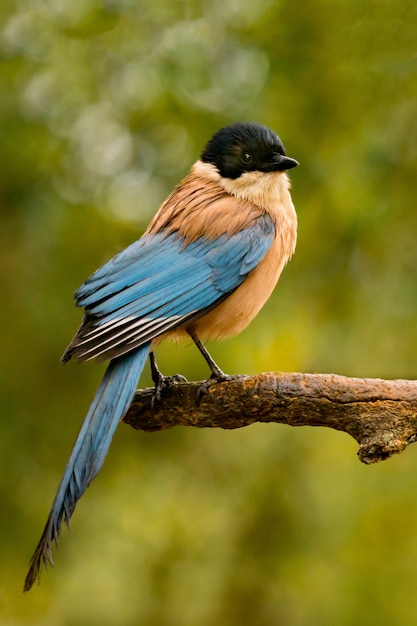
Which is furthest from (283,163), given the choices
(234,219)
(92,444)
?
(92,444)

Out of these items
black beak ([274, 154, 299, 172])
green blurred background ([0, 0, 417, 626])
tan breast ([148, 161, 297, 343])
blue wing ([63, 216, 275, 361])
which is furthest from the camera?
green blurred background ([0, 0, 417, 626])

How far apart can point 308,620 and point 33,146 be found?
10.6 feet

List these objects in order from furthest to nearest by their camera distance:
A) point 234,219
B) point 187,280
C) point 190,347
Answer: point 190,347 < point 234,219 < point 187,280

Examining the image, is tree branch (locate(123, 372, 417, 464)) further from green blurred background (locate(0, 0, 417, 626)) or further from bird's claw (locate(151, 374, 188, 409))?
green blurred background (locate(0, 0, 417, 626))

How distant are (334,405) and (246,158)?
65.8 inches

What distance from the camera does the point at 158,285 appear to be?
4.45m

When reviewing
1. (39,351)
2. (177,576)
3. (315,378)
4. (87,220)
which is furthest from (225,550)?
(315,378)

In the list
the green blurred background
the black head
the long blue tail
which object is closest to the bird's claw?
the long blue tail

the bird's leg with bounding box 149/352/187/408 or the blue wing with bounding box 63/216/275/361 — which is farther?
the bird's leg with bounding box 149/352/187/408

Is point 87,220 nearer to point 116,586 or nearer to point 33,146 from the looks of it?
point 33,146

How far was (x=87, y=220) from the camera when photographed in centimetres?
643

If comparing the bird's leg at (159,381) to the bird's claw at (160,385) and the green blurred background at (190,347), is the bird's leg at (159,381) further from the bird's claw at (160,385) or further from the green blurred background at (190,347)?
the green blurred background at (190,347)

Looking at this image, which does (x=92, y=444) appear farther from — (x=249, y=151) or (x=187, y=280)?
(x=249, y=151)

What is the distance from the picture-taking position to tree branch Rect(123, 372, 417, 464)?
12.4 ft
